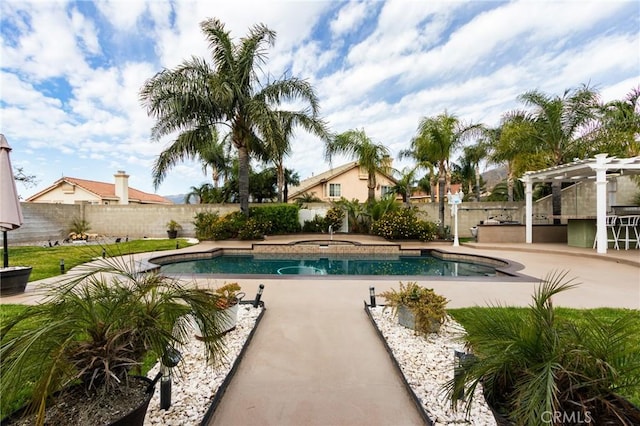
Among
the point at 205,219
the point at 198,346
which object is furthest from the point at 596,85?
the point at 205,219

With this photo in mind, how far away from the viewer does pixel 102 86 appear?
11.8 metres

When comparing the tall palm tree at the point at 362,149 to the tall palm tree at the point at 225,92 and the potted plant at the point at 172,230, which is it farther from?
the potted plant at the point at 172,230

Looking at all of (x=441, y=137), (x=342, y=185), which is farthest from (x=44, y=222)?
(x=441, y=137)

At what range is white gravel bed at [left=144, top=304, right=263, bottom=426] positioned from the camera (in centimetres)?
225

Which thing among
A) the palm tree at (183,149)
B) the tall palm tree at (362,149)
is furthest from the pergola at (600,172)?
the palm tree at (183,149)

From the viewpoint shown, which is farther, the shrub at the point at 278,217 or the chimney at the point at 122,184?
the chimney at the point at 122,184

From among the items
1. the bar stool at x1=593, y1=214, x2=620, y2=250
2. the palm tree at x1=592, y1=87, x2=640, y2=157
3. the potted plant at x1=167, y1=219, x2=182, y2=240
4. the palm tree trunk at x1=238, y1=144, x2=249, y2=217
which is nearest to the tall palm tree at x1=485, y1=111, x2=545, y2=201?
the palm tree at x1=592, y1=87, x2=640, y2=157

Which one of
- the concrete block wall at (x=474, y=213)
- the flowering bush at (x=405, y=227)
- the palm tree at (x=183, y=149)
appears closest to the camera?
the palm tree at (x=183, y=149)

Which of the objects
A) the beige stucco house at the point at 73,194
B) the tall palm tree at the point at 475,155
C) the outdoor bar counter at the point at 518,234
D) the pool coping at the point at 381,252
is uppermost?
the tall palm tree at the point at 475,155

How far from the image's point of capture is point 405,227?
48.0 ft

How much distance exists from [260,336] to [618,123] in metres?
18.0

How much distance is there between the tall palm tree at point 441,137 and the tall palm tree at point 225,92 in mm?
5465

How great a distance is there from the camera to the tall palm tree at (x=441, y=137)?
44.7 ft

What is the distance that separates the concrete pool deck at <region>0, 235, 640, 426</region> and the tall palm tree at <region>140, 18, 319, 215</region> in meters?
9.04
